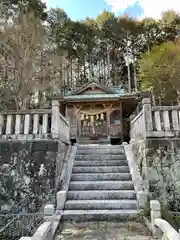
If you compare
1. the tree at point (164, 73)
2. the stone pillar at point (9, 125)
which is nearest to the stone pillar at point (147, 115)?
the stone pillar at point (9, 125)

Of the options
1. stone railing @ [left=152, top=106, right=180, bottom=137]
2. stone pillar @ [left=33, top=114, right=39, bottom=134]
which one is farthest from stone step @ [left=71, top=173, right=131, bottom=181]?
stone pillar @ [left=33, top=114, right=39, bottom=134]

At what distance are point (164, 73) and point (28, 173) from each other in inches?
478

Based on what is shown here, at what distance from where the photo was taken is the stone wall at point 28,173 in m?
5.44

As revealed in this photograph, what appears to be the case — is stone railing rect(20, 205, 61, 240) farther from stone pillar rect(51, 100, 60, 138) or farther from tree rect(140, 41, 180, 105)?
tree rect(140, 41, 180, 105)

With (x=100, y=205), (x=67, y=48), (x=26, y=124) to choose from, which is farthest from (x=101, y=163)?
(x=67, y=48)

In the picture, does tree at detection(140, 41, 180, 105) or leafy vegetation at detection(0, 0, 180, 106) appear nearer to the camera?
leafy vegetation at detection(0, 0, 180, 106)

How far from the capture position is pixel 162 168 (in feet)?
18.1

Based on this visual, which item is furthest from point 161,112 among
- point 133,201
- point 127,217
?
point 127,217

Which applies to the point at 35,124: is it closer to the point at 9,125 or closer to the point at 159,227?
the point at 9,125

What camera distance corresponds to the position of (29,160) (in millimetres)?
5766

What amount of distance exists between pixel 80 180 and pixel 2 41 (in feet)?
26.8

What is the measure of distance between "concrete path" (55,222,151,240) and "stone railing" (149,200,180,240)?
0.56ft

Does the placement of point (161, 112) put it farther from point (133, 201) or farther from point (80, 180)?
point (80, 180)

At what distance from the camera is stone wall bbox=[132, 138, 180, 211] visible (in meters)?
5.32
